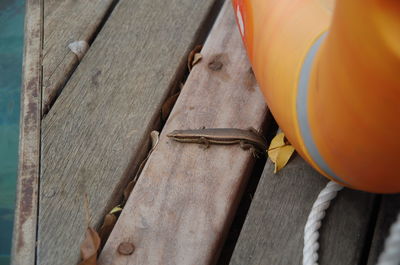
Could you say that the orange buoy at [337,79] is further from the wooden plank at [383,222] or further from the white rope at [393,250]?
the wooden plank at [383,222]

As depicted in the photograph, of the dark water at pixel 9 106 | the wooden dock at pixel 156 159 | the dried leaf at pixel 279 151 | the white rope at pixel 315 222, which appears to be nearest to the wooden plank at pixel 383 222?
the wooden dock at pixel 156 159

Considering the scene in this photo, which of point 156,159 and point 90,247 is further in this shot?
point 156,159

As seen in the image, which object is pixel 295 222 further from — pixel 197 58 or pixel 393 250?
pixel 197 58

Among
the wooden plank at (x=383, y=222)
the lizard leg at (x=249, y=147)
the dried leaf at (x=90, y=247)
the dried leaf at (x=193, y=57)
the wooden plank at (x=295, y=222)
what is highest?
the dried leaf at (x=90, y=247)

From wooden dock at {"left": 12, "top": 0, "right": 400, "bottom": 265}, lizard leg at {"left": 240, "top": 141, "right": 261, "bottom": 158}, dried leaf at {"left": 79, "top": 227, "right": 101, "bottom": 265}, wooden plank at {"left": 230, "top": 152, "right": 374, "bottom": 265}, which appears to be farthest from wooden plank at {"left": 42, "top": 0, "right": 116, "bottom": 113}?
wooden plank at {"left": 230, "top": 152, "right": 374, "bottom": 265}

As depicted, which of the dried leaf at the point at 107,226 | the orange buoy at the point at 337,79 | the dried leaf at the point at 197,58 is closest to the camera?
the orange buoy at the point at 337,79

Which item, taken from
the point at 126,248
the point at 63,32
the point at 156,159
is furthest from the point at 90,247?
the point at 63,32
